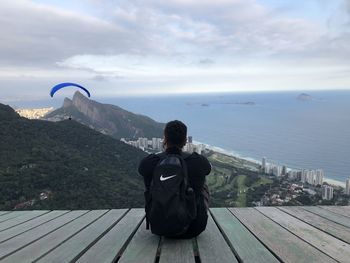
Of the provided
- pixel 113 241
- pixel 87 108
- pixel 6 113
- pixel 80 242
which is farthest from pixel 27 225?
pixel 87 108

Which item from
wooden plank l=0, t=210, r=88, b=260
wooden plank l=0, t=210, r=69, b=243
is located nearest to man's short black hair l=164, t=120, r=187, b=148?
wooden plank l=0, t=210, r=88, b=260

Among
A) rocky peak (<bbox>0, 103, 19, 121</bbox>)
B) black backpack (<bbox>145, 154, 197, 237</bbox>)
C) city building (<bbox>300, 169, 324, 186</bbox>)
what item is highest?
rocky peak (<bbox>0, 103, 19, 121</bbox>)

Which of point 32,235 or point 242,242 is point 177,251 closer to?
point 242,242

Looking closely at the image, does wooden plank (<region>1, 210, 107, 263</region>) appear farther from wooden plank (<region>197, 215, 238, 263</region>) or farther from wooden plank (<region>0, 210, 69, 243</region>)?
wooden plank (<region>197, 215, 238, 263</region>)

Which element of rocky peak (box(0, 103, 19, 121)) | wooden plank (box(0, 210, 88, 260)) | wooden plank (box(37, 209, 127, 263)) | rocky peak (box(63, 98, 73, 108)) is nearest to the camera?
wooden plank (box(37, 209, 127, 263))

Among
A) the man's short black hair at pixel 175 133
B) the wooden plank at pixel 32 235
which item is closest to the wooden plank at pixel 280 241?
the man's short black hair at pixel 175 133

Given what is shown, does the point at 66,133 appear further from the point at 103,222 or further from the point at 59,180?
the point at 103,222

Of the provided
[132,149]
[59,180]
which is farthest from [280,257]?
[132,149]
